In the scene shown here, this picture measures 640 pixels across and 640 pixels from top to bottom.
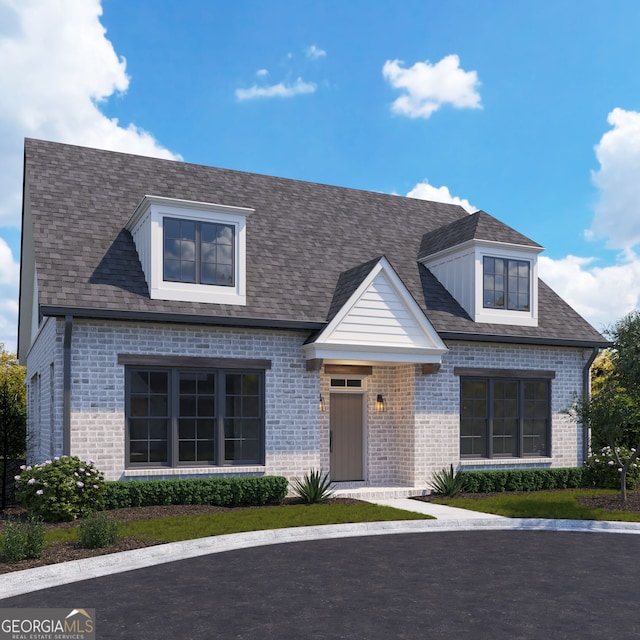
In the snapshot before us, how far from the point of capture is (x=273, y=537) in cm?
1252

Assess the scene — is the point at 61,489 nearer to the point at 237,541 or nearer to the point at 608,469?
the point at 237,541

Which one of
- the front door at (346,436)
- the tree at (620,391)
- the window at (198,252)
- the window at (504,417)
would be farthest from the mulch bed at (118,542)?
the tree at (620,391)

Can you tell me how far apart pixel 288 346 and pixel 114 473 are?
16.2 ft

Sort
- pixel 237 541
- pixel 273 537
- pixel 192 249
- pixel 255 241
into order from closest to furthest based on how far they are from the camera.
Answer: pixel 237 541, pixel 273 537, pixel 192 249, pixel 255 241

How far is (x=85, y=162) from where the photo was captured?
19.9 m

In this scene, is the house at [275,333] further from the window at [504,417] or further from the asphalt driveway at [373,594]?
the asphalt driveway at [373,594]

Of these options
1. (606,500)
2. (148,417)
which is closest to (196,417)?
(148,417)

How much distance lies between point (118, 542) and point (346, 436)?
8.84m

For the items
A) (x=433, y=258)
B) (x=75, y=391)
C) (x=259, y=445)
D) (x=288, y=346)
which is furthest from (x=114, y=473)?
(x=433, y=258)

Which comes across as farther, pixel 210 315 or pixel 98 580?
pixel 210 315

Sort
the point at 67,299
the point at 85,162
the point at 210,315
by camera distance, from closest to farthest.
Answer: the point at 67,299
the point at 210,315
the point at 85,162

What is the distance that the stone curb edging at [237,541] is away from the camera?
9516mm

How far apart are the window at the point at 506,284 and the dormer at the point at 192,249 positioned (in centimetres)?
709

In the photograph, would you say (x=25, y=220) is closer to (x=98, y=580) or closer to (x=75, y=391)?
(x=75, y=391)
